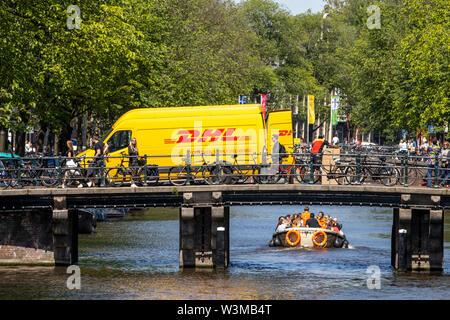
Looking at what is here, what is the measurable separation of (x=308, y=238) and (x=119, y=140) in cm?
927

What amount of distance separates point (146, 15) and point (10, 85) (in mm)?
18977

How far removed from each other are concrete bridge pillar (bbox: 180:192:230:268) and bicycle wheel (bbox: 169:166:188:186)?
4.16 feet

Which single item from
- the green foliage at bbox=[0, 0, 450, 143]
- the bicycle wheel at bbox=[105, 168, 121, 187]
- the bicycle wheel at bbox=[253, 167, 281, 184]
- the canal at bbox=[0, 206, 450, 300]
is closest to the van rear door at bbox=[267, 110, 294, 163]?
the canal at bbox=[0, 206, 450, 300]

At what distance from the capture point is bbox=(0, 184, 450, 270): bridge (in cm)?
3325

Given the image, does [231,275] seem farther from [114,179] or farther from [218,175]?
[114,179]

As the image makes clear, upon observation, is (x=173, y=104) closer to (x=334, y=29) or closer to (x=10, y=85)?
(x=10, y=85)

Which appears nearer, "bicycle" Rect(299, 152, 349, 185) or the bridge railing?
the bridge railing

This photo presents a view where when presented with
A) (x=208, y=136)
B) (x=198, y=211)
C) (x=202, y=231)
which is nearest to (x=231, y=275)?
(x=202, y=231)

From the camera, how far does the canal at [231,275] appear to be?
2967cm

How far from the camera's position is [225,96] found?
6662cm

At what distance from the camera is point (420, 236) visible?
33.7 metres

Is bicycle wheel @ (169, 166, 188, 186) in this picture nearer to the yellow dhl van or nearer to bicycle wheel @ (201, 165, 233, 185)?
bicycle wheel @ (201, 165, 233, 185)

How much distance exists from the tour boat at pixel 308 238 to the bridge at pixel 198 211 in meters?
7.97
